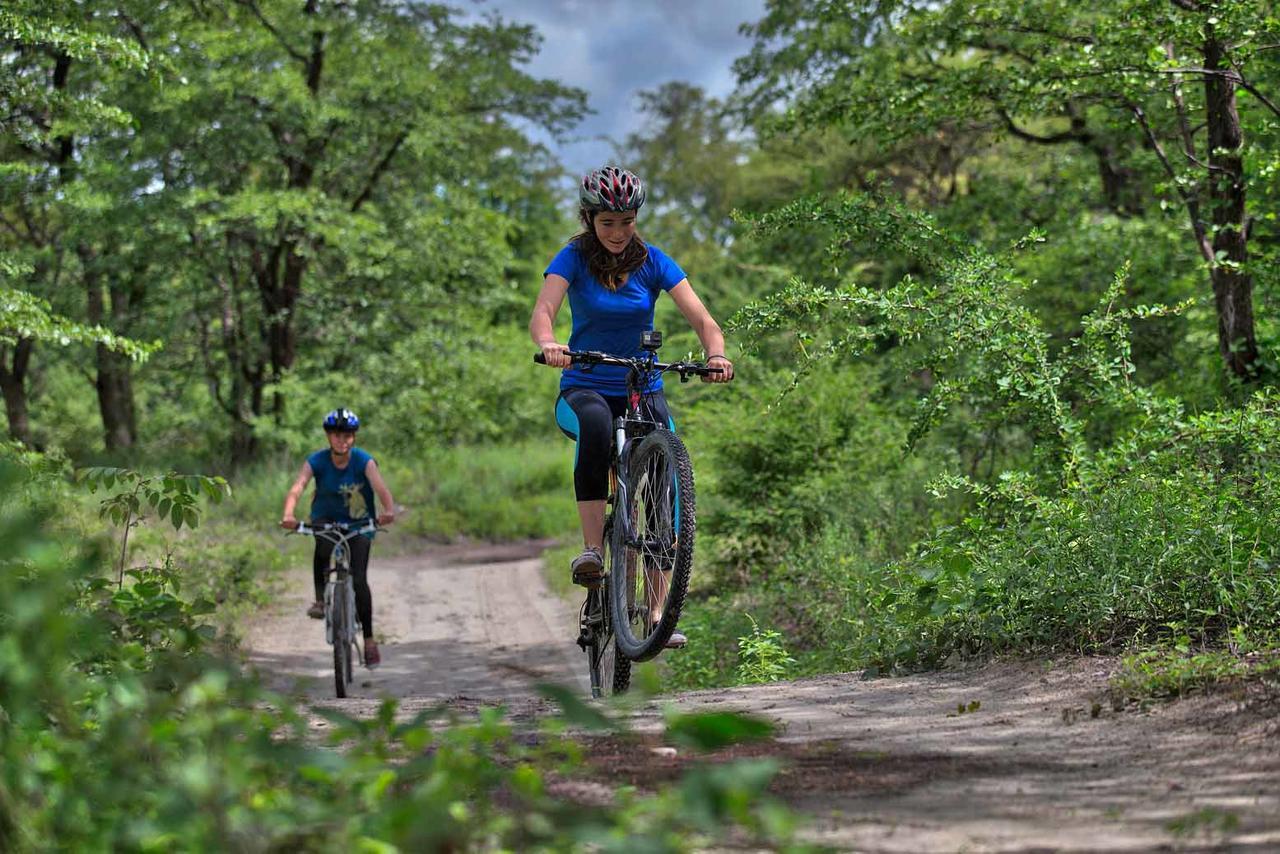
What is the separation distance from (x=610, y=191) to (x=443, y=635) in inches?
306

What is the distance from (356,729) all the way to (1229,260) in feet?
25.2

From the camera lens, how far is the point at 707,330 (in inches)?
262

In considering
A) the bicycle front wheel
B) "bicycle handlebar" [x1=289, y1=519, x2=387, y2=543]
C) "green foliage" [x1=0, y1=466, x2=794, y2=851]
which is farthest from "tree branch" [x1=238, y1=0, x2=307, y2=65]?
"green foliage" [x1=0, y1=466, x2=794, y2=851]

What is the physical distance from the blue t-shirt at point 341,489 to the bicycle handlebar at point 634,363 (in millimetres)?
4052

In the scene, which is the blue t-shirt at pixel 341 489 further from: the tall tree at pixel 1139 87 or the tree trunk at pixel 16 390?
the tree trunk at pixel 16 390

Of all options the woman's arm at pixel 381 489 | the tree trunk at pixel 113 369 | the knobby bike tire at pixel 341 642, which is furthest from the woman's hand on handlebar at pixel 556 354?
the tree trunk at pixel 113 369

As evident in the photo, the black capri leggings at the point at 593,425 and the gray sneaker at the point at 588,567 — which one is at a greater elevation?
the black capri leggings at the point at 593,425

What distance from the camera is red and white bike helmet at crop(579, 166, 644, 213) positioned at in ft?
21.0

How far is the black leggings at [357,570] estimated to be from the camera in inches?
389

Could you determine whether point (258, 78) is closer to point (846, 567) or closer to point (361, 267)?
point (361, 267)

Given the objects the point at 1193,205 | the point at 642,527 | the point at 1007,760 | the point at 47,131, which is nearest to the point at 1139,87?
the point at 1193,205

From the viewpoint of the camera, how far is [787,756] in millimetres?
4102

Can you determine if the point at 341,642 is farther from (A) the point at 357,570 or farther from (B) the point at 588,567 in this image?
(B) the point at 588,567

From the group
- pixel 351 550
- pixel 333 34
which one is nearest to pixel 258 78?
pixel 333 34
